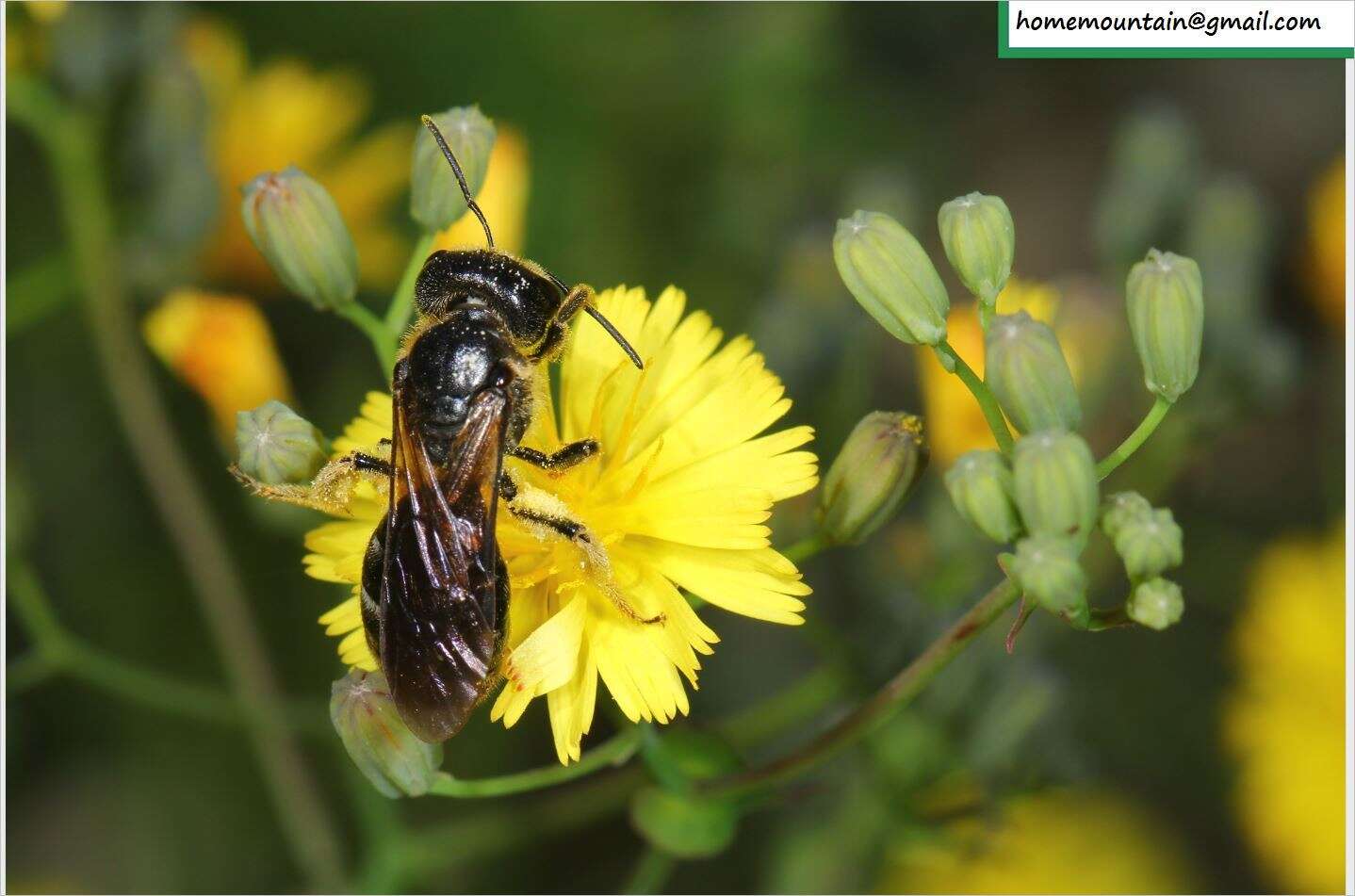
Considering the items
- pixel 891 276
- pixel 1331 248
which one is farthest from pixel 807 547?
pixel 1331 248

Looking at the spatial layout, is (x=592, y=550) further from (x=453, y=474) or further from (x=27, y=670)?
(x=27, y=670)

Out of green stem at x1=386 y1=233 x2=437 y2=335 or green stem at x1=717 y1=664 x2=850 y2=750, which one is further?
green stem at x1=717 y1=664 x2=850 y2=750

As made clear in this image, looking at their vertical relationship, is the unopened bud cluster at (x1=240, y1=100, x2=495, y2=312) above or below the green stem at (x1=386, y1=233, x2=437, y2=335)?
above

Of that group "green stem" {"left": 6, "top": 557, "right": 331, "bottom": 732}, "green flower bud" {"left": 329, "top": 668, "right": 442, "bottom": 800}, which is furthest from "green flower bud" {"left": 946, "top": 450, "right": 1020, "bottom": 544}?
"green stem" {"left": 6, "top": 557, "right": 331, "bottom": 732}

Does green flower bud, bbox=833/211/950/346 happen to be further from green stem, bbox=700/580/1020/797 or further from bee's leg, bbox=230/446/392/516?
bee's leg, bbox=230/446/392/516

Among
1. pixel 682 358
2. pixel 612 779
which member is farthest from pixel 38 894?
pixel 682 358

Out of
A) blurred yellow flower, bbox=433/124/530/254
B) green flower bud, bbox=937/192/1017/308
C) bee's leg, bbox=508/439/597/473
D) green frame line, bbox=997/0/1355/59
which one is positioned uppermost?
green frame line, bbox=997/0/1355/59

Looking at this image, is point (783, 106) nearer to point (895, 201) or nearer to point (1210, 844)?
point (895, 201)
